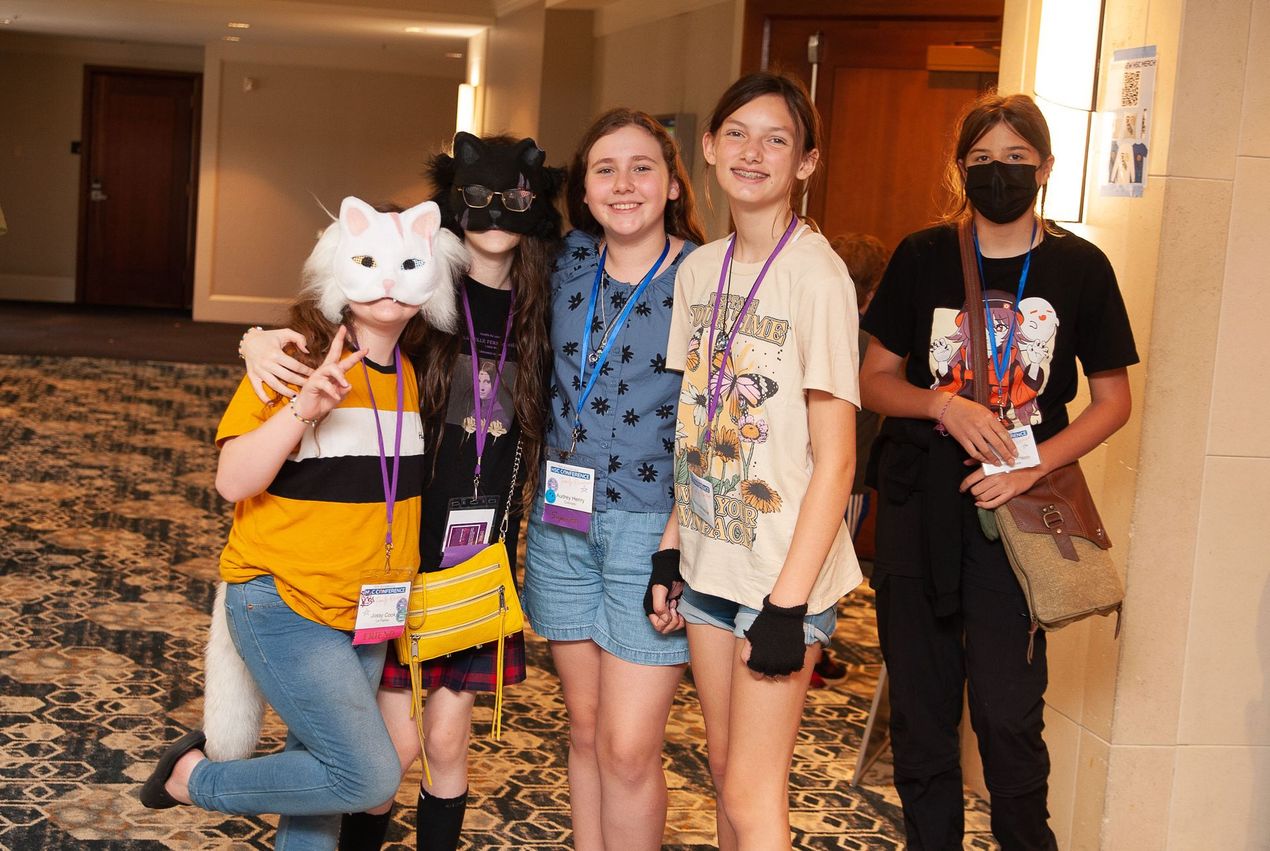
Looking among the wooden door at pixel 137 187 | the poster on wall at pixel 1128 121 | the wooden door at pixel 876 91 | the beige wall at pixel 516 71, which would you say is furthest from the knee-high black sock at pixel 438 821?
the wooden door at pixel 137 187

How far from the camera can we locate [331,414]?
2215 millimetres

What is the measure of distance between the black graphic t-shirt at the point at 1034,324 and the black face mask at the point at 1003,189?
0.10 metres

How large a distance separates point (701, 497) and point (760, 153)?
58 cm

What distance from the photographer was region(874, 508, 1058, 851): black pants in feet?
8.36

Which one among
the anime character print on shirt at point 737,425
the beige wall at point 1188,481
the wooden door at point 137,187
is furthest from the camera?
the wooden door at point 137,187

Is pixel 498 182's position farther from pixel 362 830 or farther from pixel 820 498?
pixel 362 830

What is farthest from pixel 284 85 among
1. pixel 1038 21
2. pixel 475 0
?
pixel 1038 21

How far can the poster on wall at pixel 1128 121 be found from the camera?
9.74 ft

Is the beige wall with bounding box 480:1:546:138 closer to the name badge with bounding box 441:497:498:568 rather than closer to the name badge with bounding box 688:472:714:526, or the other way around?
the name badge with bounding box 441:497:498:568

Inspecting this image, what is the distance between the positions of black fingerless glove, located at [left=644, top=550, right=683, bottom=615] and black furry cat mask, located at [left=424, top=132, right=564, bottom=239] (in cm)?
64

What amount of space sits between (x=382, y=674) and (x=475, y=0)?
9795 millimetres

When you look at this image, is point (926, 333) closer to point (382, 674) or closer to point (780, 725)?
point (780, 725)

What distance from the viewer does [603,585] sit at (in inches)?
96.2

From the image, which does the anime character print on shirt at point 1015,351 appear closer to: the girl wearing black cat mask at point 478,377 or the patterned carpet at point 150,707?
the girl wearing black cat mask at point 478,377
